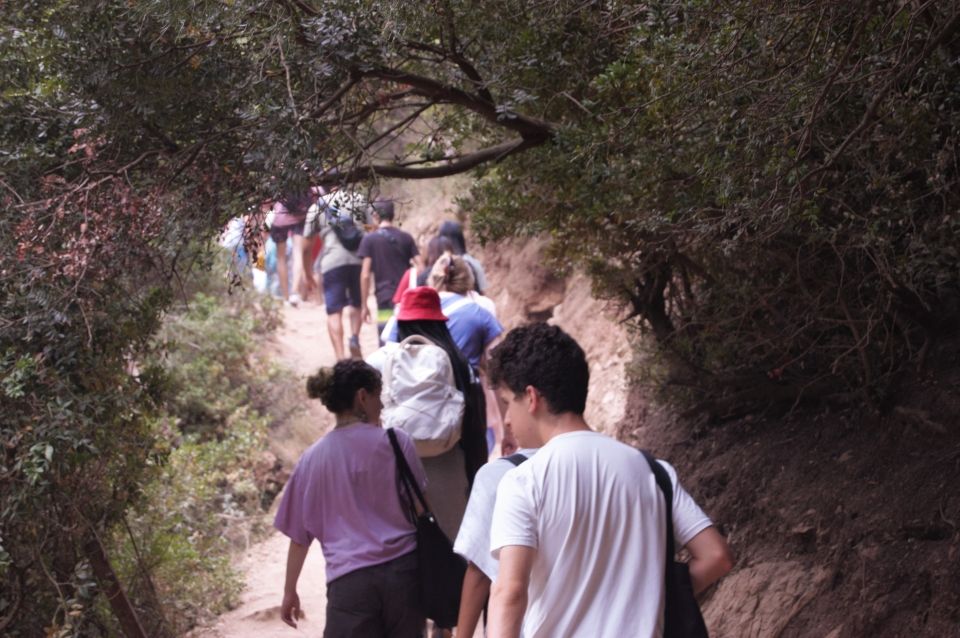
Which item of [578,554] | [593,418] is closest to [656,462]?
[578,554]

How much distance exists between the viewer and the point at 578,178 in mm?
5754

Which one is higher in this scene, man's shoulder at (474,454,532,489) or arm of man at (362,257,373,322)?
man's shoulder at (474,454,532,489)

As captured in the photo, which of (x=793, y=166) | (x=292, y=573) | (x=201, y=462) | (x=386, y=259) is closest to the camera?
(x=793, y=166)

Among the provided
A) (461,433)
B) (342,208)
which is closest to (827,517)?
(461,433)

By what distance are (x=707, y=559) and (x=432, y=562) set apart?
1.88 m

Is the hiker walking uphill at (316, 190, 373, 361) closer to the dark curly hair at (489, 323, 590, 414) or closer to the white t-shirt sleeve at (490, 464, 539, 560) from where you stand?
the dark curly hair at (489, 323, 590, 414)

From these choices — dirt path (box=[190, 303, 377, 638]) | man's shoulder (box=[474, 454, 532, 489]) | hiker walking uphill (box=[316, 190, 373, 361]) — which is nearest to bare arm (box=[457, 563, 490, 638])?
man's shoulder (box=[474, 454, 532, 489])

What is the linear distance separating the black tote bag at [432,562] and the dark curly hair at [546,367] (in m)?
1.62

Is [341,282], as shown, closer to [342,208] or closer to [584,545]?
[342,208]

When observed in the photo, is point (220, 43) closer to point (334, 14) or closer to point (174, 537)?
point (334, 14)

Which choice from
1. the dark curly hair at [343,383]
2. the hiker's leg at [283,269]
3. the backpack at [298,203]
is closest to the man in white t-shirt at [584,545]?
the dark curly hair at [343,383]

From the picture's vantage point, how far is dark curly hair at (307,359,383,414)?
5.03 m

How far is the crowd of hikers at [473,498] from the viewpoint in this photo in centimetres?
300

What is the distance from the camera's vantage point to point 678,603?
3.08 meters
